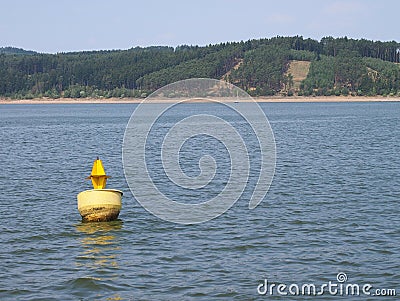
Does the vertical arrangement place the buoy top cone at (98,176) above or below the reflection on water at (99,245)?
above

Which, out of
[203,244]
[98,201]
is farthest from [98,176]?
[203,244]

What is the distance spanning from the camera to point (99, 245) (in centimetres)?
2281

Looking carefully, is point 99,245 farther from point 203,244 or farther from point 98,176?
point 98,176

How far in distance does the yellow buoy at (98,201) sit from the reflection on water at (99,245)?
304 millimetres

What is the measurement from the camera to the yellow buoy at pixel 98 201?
82.8 feet

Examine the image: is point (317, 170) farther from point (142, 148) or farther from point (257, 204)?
point (142, 148)

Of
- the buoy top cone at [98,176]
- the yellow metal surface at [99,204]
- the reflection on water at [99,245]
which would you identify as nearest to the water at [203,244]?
the reflection on water at [99,245]

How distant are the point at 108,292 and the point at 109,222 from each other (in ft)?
26.2

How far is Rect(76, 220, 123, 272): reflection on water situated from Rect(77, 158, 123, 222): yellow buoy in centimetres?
30

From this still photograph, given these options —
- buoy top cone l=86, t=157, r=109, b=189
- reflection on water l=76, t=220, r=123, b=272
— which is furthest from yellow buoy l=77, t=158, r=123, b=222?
reflection on water l=76, t=220, r=123, b=272

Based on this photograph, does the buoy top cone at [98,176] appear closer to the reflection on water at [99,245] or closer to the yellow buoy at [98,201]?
the yellow buoy at [98,201]

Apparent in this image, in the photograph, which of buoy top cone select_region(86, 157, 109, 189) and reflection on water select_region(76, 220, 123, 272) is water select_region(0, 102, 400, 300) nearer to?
reflection on water select_region(76, 220, 123, 272)

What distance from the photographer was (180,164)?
47.2 metres

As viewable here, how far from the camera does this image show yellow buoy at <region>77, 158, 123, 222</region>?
2523 cm
